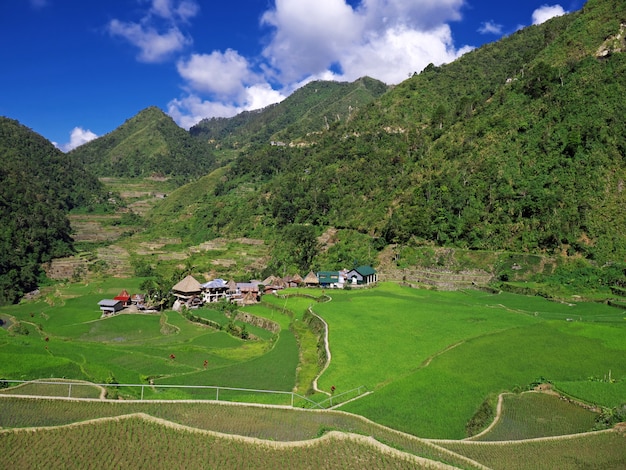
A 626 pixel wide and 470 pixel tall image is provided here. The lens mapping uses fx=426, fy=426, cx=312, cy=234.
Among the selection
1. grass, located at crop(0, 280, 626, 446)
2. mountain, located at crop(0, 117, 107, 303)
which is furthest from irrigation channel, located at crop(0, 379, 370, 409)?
mountain, located at crop(0, 117, 107, 303)

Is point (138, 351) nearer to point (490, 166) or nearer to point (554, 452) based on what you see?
point (554, 452)

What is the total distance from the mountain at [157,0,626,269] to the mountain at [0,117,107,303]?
1409 inches

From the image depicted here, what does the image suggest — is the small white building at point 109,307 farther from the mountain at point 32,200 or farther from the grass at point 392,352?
the mountain at point 32,200

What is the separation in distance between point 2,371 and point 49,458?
14875 mm

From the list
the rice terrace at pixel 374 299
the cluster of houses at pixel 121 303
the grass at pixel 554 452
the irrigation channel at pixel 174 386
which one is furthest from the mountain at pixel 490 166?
the irrigation channel at pixel 174 386

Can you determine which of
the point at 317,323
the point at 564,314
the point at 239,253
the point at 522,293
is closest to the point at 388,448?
the point at 317,323

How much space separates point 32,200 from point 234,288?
270 feet

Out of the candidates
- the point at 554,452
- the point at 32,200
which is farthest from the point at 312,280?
the point at 32,200

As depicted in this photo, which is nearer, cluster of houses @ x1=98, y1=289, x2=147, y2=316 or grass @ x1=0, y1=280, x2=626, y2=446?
grass @ x1=0, y1=280, x2=626, y2=446

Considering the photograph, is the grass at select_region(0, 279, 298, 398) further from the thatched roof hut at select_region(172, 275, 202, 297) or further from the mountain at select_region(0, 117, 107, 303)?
the mountain at select_region(0, 117, 107, 303)

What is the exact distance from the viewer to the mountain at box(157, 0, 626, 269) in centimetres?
5519

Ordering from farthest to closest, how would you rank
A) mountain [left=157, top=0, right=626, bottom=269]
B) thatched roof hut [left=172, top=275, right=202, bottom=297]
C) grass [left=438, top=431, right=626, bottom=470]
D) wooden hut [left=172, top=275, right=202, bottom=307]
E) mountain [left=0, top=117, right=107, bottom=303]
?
mountain [left=0, top=117, right=107, bottom=303] < thatched roof hut [left=172, top=275, right=202, bottom=297] < wooden hut [left=172, top=275, right=202, bottom=307] < mountain [left=157, top=0, right=626, bottom=269] < grass [left=438, top=431, right=626, bottom=470]

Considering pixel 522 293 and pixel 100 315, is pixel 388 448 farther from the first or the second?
pixel 100 315

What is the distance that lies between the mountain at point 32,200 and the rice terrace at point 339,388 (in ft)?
128
